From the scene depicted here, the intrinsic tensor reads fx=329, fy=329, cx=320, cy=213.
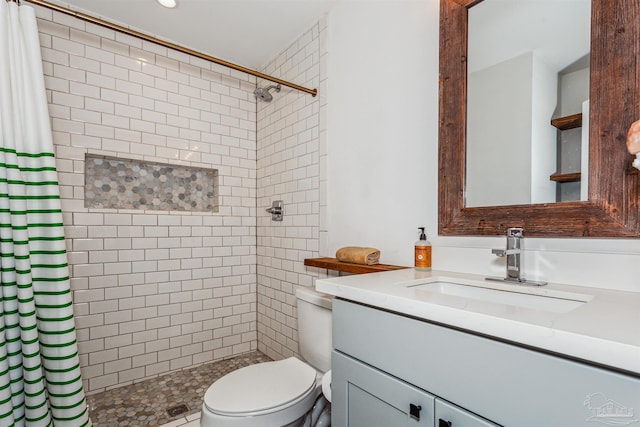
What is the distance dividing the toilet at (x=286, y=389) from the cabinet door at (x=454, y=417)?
0.63m

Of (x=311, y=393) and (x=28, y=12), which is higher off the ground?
(x=28, y=12)

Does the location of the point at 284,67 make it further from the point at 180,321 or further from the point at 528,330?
the point at 528,330

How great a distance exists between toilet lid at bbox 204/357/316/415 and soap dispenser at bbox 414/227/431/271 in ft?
2.21

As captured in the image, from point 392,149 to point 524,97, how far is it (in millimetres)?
589

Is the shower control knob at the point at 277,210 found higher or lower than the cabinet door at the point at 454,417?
higher

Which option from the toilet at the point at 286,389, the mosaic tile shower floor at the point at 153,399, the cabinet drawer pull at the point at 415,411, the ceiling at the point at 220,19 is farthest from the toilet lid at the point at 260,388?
the ceiling at the point at 220,19

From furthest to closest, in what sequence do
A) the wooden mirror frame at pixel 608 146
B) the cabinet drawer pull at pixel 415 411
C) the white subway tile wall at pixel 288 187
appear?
the white subway tile wall at pixel 288 187
the wooden mirror frame at pixel 608 146
the cabinet drawer pull at pixel 415 411

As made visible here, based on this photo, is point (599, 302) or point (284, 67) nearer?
point (599, 302)

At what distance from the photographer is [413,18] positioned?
4.96 ft

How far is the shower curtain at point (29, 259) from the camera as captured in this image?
55.7 inches

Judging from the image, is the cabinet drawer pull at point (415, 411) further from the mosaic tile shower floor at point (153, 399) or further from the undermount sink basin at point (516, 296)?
the mosaic tile shower floor at point (153, 399)

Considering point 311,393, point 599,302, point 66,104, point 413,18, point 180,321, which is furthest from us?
point 180,321

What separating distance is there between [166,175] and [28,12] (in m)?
1.12

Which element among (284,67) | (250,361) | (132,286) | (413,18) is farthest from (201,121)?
(250,361)
